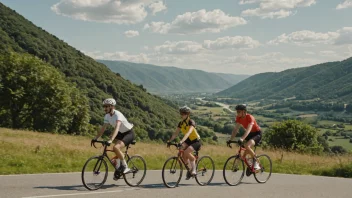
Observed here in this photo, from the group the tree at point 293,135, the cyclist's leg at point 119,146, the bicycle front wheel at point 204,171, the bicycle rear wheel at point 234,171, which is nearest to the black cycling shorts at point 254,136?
the bicycle rear wheel at point 234,171

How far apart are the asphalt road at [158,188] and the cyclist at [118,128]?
84cm

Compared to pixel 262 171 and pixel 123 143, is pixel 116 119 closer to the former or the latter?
pixel 123 143

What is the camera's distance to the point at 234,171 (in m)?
11.2

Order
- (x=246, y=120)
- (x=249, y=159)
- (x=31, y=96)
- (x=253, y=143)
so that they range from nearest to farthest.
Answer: (x=246, y=120) < (x=253, y=143) < (x=249, y=159) < (x=31, y=96)

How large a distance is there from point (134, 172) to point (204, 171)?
88.3 inches

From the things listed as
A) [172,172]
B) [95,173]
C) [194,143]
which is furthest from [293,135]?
[95,173]

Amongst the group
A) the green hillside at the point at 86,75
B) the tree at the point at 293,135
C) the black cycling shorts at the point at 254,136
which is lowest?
the tree at the point at 293,135

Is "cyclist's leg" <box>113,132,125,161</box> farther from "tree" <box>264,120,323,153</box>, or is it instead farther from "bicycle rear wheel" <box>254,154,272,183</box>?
"tree" <box>264,120,323,153</box>

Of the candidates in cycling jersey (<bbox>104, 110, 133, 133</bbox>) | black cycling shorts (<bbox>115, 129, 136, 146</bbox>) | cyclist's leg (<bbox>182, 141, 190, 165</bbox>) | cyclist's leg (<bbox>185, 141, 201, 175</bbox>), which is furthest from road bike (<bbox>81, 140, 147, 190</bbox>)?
cyclist's leg (<bbox>185, 141, 201, 175</bbox>)

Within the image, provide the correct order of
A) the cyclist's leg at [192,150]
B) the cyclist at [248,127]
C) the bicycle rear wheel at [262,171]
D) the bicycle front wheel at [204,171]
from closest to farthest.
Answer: the cyclist's leg at [192,150], the bicycle front wheel at [204,171], the cyclist at [248,127], the bicycle rear wheel at [262,171]

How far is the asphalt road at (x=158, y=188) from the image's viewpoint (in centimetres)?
867

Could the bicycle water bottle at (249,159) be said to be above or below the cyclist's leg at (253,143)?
below

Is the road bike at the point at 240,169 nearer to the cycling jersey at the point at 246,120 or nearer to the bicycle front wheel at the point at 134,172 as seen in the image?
the cycling jersey at the point at 246,120

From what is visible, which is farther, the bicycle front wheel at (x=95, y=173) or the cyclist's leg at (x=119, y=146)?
the cyclist's leg at (x=119, y=146)
